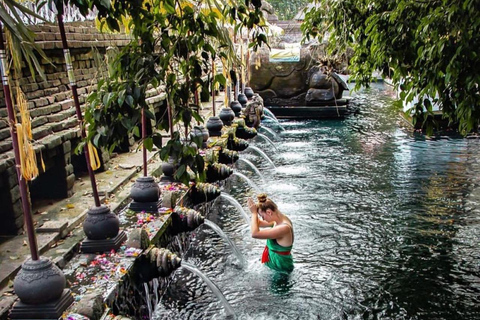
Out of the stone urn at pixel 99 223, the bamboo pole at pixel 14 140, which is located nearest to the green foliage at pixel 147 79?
the bamboo pole at pixel 14 140

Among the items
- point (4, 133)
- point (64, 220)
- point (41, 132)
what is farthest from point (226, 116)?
point (4, 133)

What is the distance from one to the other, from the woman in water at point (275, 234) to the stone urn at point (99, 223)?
7.35ft

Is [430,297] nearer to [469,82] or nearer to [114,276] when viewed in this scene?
[469,82]

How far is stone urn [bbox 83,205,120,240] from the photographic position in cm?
568

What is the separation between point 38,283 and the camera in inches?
167

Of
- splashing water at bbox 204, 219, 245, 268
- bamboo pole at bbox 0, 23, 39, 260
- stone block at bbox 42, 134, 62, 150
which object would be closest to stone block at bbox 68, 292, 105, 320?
bamboo pole at bbox 0, 23, 39, 260

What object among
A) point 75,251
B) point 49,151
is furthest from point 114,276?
point 49,151

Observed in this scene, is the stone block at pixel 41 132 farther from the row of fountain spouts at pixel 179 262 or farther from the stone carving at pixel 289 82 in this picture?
the stone carving at pixel 289 82

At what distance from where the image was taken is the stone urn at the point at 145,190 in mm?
7016

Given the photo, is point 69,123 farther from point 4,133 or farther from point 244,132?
point 244,132

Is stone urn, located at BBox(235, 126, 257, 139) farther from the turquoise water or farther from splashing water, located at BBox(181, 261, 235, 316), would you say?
splashing water, located at BBox(181, 261, 235, 316)

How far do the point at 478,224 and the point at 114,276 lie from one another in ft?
21.6

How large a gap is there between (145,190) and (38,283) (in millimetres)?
2856

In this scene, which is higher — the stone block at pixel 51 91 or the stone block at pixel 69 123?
the stone block at pixel 51 91
